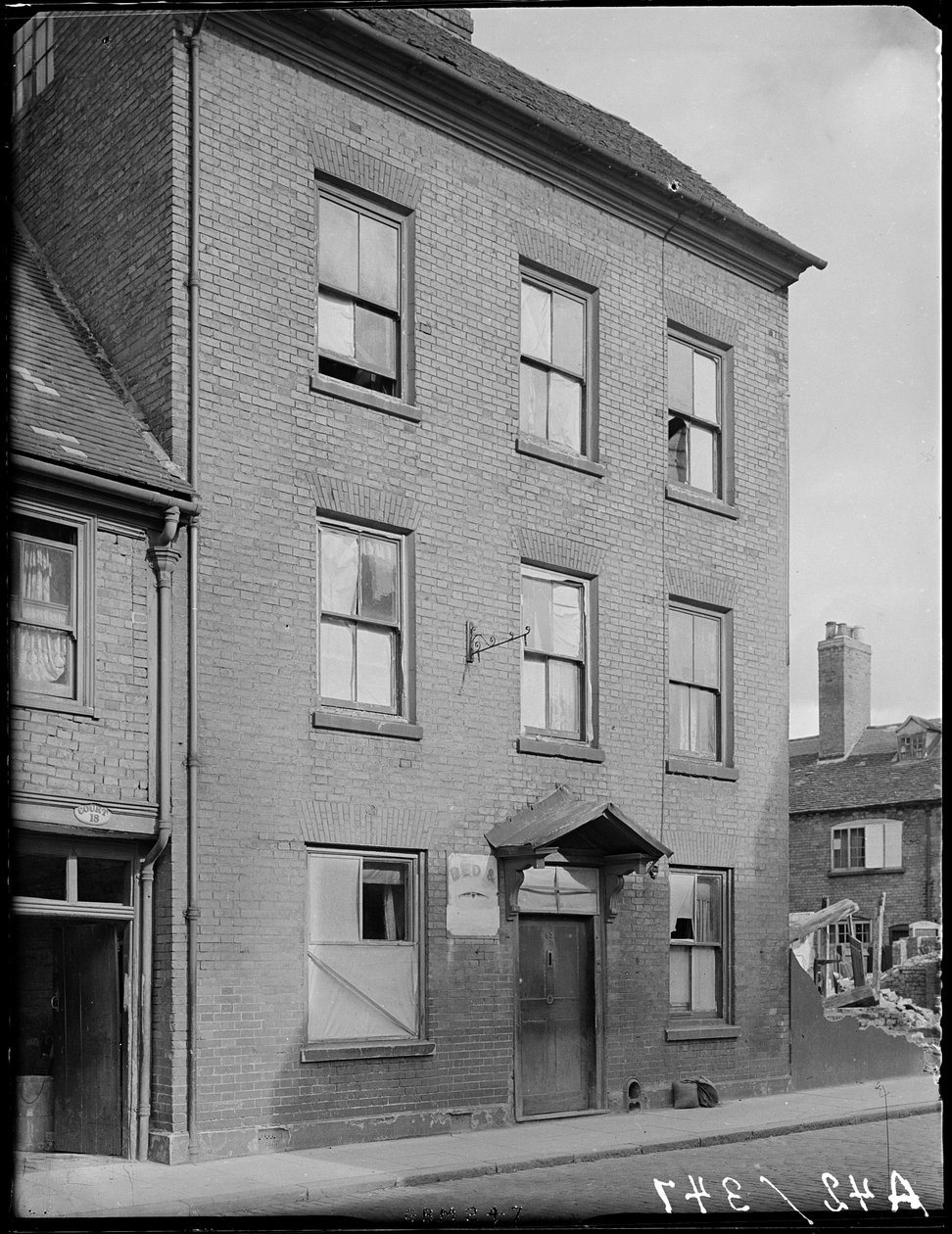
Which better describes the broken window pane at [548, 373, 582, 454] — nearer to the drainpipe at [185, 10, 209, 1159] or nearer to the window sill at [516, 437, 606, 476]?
the window sill at [516, 437, 606, 476]

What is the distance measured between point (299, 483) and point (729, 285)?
5157 mm

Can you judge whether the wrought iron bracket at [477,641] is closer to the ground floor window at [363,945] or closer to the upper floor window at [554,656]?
the upper floor window at [554,656]

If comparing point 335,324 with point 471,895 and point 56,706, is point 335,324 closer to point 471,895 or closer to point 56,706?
point 56,706

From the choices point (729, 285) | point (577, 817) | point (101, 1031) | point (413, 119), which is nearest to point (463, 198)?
point (413, 119)

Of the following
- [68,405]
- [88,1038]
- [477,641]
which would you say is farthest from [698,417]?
[88,1038]

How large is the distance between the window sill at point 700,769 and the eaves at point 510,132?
15.2 feet

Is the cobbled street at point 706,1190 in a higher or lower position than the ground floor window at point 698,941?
lower

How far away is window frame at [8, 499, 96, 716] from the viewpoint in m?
11.3

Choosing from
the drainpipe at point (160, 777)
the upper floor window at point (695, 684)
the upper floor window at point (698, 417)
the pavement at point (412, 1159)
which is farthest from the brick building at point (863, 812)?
the drainpipe at point (160, 777)

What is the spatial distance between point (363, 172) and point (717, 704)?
6153 millimetres

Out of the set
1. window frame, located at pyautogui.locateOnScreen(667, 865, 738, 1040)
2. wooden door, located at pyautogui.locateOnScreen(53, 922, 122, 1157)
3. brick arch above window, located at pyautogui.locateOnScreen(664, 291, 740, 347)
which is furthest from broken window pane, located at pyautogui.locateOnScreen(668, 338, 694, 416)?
wooden door, located at pyautogui.locateOnScreen(53, 922, 122, 1157)

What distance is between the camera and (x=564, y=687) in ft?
46.9

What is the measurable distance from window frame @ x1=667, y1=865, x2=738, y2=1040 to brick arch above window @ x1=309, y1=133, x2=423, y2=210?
7.02 m

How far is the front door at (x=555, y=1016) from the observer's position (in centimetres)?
1398
